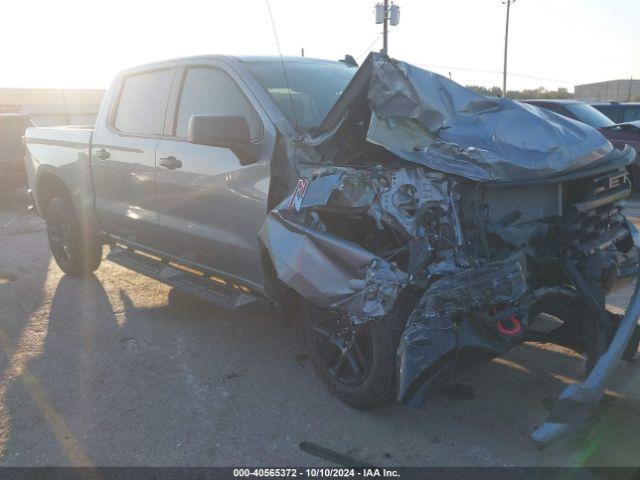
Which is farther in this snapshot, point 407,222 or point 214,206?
point 214,206

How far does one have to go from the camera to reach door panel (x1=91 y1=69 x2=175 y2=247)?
4.67 m

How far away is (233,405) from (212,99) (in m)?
2.19

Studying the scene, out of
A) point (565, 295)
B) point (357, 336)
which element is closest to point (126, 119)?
point (357, 336)

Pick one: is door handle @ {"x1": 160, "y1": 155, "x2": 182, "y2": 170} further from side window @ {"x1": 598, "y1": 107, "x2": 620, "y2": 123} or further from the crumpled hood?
side window @ {"x1": 598, "y1": 107, "x2": 620, "y2": 123}

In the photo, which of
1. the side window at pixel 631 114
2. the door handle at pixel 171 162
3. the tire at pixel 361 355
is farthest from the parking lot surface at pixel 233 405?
the side window at pixel 631 114

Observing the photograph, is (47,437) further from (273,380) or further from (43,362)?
(273,380)

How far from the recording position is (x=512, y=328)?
285 cm

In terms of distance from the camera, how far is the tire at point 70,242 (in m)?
6.01

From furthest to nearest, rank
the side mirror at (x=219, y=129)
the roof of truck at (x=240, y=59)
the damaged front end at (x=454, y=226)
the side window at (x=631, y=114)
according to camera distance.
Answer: the side window at (x=631, y=114) → the roof of truck at (x=240, y=59) → the side mirror at (x=219, y=129) → the damaged front end at (x=454, y=226)

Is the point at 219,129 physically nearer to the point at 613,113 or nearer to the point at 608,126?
the point at 608,126

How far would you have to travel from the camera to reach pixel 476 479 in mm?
2717

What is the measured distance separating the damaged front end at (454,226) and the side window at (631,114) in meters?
9.31

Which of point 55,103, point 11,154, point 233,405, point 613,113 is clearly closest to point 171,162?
point 233,405

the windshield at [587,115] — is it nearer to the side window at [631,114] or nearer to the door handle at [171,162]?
the side window at [631,114]
